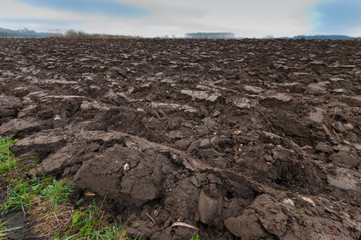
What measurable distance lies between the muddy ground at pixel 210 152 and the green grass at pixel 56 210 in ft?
0.32

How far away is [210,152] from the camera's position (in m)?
2.02

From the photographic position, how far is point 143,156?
1.78 meters

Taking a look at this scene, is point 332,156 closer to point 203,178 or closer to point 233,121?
point 233,121

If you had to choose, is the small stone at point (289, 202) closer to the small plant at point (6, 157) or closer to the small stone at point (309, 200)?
the small stone at point (309, 200)

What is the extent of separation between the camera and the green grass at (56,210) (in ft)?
4.16

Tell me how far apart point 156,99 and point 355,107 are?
3286mm

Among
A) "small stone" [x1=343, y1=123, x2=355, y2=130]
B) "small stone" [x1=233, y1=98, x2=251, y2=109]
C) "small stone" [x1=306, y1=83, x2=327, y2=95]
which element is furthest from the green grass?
"small stone" [x1=306, y1=83, x2=327, y2=95]

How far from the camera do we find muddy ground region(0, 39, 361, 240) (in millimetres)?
1318

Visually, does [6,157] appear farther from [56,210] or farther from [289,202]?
[289,202]

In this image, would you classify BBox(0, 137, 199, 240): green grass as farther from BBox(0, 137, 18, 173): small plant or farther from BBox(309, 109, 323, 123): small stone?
BBox(309, 109, 323, 123): small stone

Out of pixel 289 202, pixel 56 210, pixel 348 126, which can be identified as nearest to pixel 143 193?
pixel 56 210

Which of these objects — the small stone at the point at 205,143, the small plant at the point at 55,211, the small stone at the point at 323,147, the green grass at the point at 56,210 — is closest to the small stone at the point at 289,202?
the green grass at the point at 56,210

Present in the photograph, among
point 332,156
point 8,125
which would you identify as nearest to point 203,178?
point 332,156

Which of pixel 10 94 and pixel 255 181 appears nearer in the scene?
pixel 255 181
